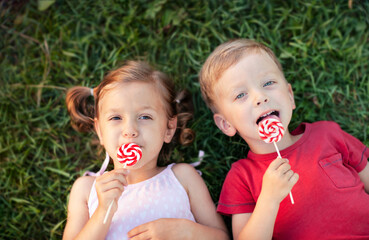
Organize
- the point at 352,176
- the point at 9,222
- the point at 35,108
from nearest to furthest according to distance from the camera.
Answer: the point at 352,176
the point at 9,222
the point at 35,108

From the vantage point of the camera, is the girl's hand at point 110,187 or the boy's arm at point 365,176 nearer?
the girl's hand at point 110,187

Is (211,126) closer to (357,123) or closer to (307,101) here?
(307,101)

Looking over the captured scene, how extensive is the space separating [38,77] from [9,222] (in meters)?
1.35

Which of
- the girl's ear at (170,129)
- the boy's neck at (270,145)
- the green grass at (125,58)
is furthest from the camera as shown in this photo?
the green grass at (125,58)

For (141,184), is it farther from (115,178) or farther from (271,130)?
(271,130)

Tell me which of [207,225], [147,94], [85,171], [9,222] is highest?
[147,94]

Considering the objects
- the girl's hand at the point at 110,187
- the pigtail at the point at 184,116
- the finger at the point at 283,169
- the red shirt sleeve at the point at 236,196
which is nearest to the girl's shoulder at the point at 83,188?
the girl's hand at the point at 110,187

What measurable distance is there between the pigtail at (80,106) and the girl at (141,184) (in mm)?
227

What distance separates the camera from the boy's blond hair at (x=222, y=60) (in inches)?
103

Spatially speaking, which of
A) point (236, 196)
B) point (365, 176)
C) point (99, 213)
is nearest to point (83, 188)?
point (99, 213)

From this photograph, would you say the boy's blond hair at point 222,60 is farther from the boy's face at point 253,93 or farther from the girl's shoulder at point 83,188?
the girl's shoulder at point 83,188

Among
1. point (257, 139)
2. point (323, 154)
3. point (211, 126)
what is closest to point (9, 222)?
point (211, 126)

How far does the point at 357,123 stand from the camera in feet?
10.8

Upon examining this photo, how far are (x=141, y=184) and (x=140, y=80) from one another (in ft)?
2.60
